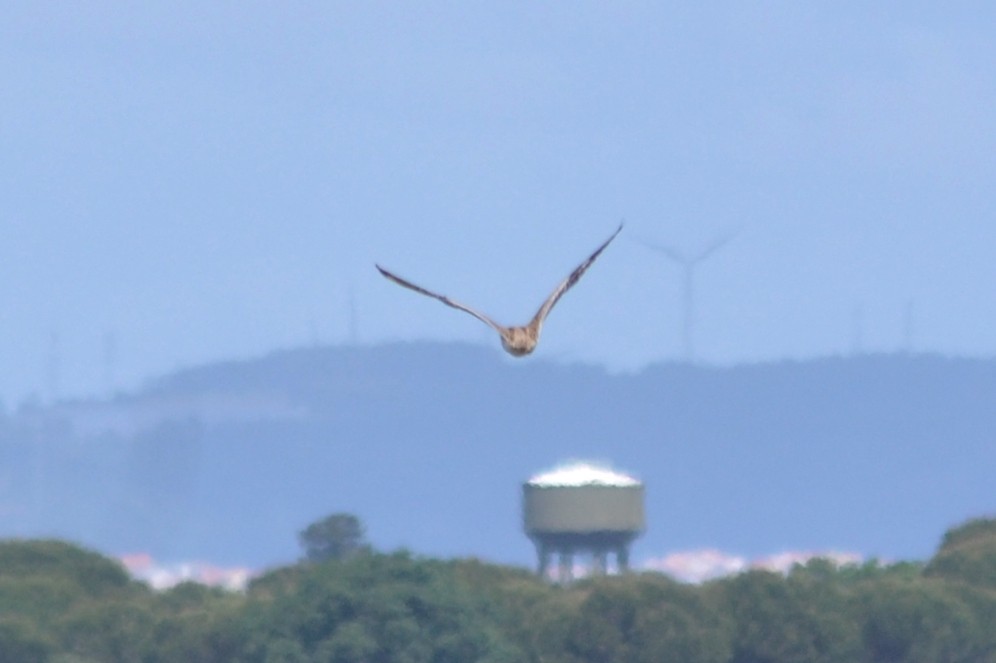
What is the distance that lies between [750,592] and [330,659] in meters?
23.4

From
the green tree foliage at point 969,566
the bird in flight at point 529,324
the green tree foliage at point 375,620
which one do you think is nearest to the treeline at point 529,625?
the green tree foliage at point 375,620

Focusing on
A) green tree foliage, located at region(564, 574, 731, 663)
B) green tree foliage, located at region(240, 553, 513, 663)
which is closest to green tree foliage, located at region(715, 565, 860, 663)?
green tree foliage, located at region(564, 574, 731, 663)

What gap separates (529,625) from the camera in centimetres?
15625

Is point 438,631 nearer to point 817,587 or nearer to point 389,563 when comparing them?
point 389,563

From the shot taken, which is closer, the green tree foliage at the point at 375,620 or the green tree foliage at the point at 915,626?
the green tree foliage at the point at 375,620

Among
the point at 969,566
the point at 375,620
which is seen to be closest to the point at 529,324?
the point at 375,620

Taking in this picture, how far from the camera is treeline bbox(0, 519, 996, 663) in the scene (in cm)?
14638

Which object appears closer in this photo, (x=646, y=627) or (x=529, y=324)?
(x=529, y=324)

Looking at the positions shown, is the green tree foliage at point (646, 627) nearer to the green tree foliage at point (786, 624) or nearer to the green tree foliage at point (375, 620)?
the green tree foliage at point (786, 624)

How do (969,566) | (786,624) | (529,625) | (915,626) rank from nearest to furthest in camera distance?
(786,624) < (529,625) < (915,626) < (969,566)

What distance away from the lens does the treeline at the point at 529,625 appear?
146375 mm

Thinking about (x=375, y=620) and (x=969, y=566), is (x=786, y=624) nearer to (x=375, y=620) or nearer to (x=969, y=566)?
(x=375, y=620)

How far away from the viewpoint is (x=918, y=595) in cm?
15975

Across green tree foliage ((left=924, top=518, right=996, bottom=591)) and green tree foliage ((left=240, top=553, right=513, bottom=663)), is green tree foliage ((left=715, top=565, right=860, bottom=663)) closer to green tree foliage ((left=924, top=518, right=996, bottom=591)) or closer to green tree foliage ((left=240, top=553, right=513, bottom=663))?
green tree foliage ((left=240, top=553, right=513, bottom=663))
